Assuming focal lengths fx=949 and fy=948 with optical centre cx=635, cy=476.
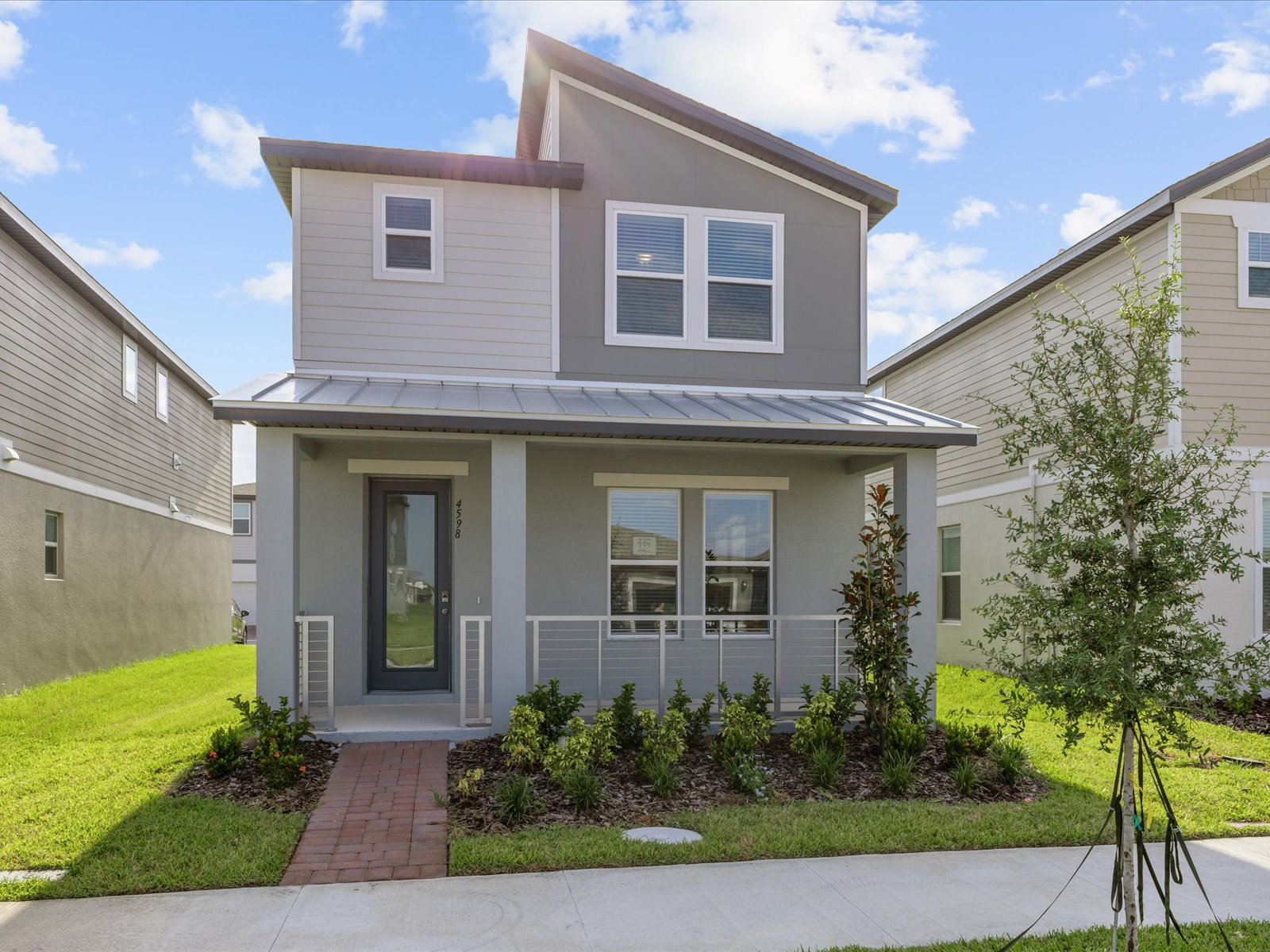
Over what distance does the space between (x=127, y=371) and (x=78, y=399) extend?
2.38 meters

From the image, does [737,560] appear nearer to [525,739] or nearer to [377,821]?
[525,739]

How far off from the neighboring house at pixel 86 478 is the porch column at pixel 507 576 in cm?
741

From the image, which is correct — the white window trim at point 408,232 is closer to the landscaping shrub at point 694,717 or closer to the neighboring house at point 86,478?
the landscaping shrub at point 694,717

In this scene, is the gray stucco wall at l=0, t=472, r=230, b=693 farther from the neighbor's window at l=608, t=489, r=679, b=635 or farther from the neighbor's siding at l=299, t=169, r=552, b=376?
the neighbor's window at l=608, t=489, r=679, b=635

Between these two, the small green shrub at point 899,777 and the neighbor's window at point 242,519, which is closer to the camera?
the small green shrub at point 899,777

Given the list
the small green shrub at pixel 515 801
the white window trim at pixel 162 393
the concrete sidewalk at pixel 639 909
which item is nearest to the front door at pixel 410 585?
the small green shrub at pixel 515 801

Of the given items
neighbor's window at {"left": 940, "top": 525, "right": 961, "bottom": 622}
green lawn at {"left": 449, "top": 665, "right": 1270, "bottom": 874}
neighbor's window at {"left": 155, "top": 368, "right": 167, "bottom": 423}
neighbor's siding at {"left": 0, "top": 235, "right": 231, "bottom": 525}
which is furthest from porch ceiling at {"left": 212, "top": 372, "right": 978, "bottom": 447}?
neighbor's window at {"left": 155, "top": 368, "right": 167, "bottom": 423}

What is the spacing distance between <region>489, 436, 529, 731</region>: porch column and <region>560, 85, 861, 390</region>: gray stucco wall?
1.88 meters

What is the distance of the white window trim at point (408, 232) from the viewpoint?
32.2 feet

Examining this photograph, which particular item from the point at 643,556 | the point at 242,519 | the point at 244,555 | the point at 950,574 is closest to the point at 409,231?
the point at 643,556

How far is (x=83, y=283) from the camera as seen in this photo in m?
14.3

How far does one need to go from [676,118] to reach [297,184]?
161 inches

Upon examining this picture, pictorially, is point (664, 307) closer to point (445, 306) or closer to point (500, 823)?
point (445, 306)

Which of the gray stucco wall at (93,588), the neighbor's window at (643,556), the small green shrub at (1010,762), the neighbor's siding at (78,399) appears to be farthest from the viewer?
the neighbor's siding at (78,399)
